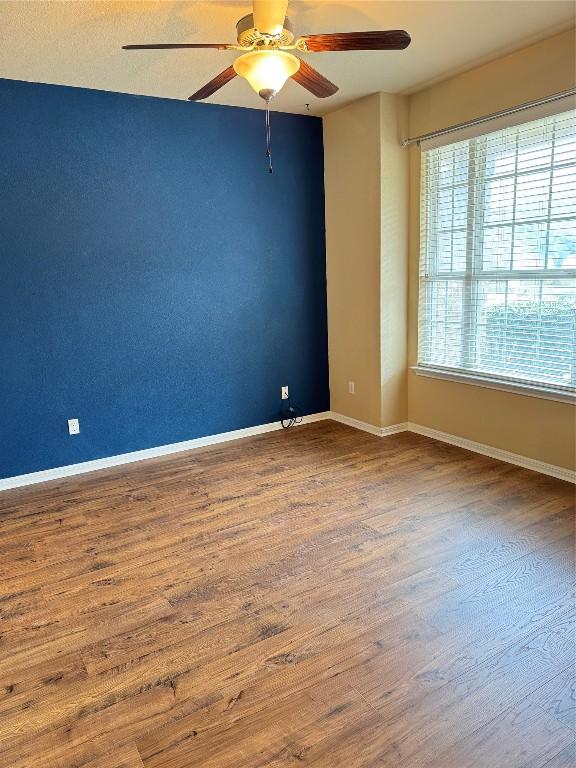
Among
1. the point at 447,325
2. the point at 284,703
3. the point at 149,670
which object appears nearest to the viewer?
the point at 284,703

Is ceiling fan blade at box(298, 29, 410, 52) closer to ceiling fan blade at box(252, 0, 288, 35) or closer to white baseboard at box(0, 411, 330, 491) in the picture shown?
ceiling fan blade at box(252, 0, 288, 35)

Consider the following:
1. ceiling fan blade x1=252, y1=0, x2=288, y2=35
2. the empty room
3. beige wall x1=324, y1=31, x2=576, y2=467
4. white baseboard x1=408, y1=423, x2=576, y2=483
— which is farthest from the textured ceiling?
white baseboard x1=408, y1=423, x2=576, y2=483

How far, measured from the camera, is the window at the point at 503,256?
3232 mm

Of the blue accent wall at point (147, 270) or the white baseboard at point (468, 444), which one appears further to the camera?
Answer: the blue accent wall at point (147, 270)

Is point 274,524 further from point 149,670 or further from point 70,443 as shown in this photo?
point 70,443

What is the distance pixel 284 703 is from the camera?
1.76 metres

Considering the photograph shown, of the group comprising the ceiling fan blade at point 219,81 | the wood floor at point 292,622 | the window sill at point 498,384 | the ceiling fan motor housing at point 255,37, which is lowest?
the wood floor at point 292,622

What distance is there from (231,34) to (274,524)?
2690 mm

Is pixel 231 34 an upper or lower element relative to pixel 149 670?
upper

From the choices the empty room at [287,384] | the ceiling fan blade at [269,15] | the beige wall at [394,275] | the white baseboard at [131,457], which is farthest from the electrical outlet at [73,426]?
the ceiling fan blade at [269,15]

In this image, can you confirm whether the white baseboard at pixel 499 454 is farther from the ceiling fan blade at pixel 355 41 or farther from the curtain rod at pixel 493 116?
the ceiling fan blade at pixel 355 41

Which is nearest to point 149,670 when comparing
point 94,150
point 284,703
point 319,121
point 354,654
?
point 284,703

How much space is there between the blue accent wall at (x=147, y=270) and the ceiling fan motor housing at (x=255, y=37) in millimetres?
1839

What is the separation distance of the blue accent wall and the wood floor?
0.75 metres
